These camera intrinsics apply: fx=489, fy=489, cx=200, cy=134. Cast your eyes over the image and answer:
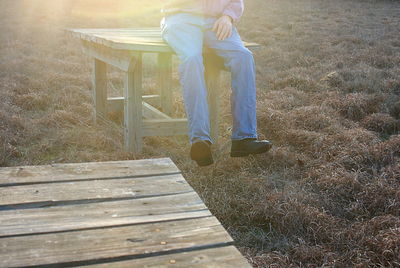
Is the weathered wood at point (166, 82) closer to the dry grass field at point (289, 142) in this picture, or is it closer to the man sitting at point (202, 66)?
the dry grass field at point (289, 142)

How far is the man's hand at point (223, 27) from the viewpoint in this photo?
137 inches

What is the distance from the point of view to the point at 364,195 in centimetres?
296

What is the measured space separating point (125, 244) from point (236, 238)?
4.62 feet

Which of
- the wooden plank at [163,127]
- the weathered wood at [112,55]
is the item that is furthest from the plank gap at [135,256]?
the wooden plank at [163,127]

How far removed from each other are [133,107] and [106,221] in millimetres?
2294

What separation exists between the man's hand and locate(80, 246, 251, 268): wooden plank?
2.47 meters

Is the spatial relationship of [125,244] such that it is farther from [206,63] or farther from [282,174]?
[206,63]

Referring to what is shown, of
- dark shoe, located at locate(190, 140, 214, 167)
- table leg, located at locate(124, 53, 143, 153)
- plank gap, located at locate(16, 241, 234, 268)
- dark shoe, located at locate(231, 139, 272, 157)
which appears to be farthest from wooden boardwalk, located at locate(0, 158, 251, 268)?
table leg, located at locate(124, 53, 143, 153)

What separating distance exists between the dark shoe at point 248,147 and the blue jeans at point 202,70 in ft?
0.13

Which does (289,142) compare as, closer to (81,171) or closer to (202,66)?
(202,66)

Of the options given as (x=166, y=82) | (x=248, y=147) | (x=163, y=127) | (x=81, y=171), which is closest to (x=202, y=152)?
(x=248, y=147)

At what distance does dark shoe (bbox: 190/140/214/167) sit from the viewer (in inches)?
122

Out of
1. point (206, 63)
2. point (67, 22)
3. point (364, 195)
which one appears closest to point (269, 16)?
point (67, 22)

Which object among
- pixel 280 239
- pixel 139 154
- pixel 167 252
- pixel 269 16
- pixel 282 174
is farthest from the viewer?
pixel 269 16
